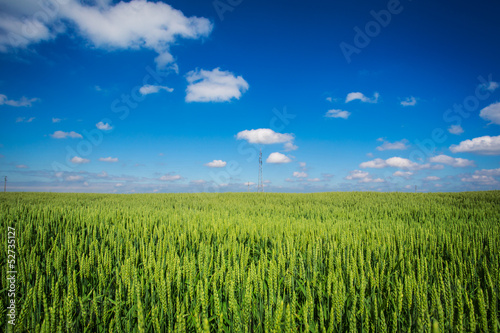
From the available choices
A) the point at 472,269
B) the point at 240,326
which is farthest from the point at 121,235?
the point at 472,269

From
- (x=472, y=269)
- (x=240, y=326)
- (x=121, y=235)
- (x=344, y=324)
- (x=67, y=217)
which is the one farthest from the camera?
(x=67, y=217)

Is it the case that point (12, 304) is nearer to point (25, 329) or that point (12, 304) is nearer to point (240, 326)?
point (25, 329)

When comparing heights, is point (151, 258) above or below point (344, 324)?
above

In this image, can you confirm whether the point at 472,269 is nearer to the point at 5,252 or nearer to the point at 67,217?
the point at 5,252

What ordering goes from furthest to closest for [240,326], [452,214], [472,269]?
[452,214], [472,269], [240,326]

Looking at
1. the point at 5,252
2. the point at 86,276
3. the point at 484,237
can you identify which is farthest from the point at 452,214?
the point at 5,252

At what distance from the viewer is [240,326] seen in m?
1.79

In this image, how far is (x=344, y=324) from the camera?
2242mm

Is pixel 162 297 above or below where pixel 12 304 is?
above

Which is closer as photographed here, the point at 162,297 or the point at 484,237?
the point at 162,297

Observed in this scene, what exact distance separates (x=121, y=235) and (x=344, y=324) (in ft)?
14.9

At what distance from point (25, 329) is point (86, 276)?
91cm

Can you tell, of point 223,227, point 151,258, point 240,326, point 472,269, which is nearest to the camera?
point 240,326

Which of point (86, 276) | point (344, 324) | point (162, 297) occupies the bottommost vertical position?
point (344, 324)
